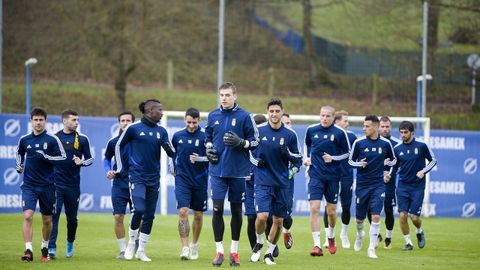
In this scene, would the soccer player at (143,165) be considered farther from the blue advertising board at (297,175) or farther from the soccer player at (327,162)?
the blue advertising board at (297,175)

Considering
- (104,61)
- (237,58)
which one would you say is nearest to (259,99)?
(237,58)

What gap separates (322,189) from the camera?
15828mm

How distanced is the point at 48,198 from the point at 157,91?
15289 millimetres

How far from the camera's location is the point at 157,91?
2873 cm

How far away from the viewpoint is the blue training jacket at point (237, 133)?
43.1 feet

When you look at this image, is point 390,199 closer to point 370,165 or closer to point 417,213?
point 417,213

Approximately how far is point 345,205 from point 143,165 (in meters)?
4.77

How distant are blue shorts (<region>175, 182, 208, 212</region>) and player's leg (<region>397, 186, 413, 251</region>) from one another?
4.37 meters

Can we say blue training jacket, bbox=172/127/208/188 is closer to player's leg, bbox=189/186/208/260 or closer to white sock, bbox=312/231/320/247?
player's leg, bbox=189/186/208/260

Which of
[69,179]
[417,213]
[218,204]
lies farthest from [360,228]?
[69,179]

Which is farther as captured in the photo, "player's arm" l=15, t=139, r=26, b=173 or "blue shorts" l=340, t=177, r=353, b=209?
"blue shorts" l=340, t=177, r=353, b=209

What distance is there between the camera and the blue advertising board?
72.9ft

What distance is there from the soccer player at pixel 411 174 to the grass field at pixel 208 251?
0.69 metres

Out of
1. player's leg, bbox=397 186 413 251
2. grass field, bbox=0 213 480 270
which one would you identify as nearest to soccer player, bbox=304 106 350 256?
grass field, bbox=0 213 480 270
